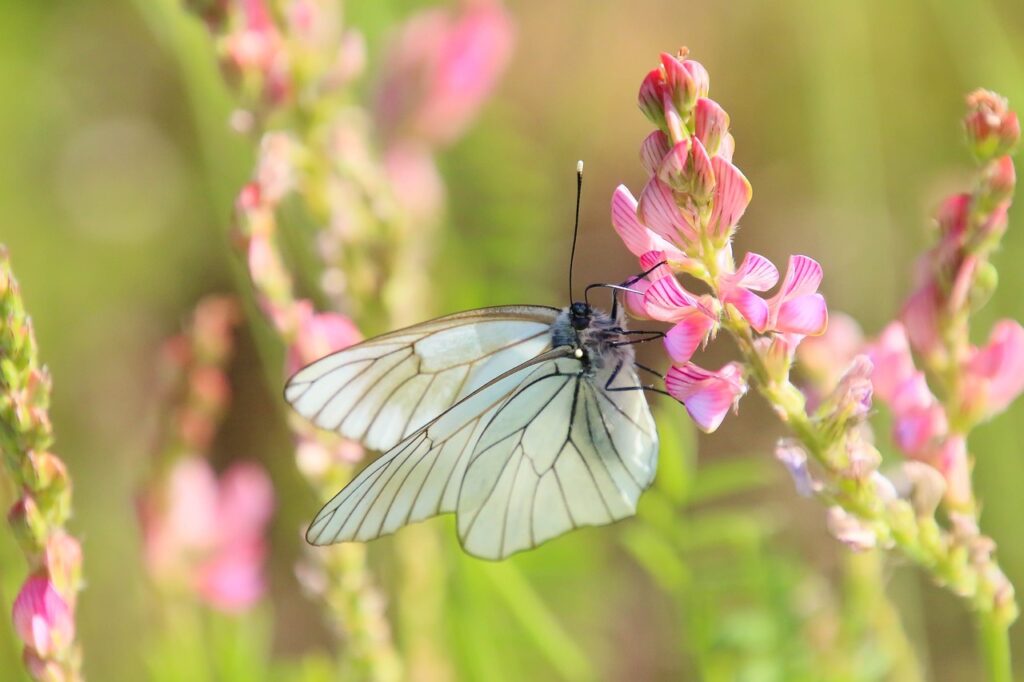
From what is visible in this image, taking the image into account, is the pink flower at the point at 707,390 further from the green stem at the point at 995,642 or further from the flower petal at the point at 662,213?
the green stem at the point at 995,642

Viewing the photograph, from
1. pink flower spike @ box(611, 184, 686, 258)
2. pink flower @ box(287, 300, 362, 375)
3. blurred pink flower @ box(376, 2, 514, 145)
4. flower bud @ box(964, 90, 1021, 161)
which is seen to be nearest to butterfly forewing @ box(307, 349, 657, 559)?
pink flower @ box(287, 300, 362, 375)

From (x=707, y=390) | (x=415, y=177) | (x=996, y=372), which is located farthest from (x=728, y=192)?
(x=415, y=177)

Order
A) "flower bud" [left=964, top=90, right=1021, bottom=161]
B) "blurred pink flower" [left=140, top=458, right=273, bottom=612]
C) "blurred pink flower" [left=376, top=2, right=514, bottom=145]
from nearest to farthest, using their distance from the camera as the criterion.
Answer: "flower bud" [left=964, top=90, right=1021, bottom=161] → "blurred pink flower" [left=140, top=458, right=273, bottom=612] → "blurred pink flower" [left=376, top=2, right=514, bottom=145]

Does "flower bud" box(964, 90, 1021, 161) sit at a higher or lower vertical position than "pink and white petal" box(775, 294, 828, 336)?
higher

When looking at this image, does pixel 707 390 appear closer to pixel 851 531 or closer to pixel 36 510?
pixel 851 531

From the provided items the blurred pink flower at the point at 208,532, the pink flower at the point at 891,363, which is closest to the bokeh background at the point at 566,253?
the blurred pink flower at the point at 208,532

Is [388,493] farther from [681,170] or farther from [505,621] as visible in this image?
[505,621]

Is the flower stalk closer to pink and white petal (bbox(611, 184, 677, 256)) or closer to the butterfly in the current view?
the butterfly
